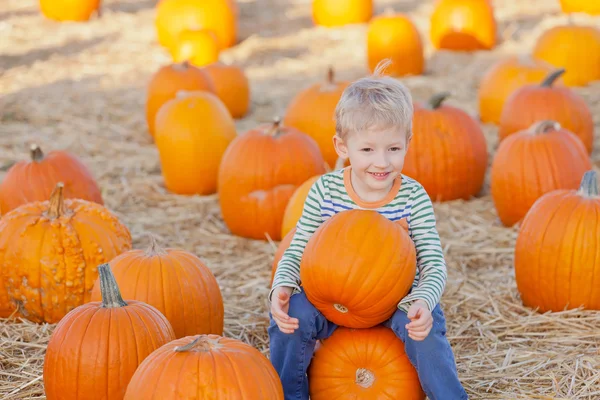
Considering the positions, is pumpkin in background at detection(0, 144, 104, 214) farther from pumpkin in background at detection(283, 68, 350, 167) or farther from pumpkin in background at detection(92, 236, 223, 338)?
pumpkin in background at detection(283, 68, 350, 167)

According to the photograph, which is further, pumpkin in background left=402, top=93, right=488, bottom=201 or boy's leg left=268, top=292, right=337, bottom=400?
pumpkin in background left=402, top=93, right=488, bottom=201

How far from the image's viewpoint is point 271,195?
5.47 metres

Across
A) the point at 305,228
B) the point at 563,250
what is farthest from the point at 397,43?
the point at 305,228

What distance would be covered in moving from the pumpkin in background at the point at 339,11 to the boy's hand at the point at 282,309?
9086 mm

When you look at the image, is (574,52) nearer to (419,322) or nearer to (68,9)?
(419,322)

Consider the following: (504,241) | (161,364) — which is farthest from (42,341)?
(504,241)

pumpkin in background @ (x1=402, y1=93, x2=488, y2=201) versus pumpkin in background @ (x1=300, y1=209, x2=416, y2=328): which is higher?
pumpkin in background @ (x1=300, y1=209, x2=416, y2=328)

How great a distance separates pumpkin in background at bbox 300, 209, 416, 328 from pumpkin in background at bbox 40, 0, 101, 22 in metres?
9.95

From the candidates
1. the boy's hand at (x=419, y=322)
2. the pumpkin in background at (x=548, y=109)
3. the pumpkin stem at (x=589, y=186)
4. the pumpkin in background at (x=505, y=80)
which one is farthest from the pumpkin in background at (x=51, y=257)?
the pumpkin in background at (x=505, y=80)

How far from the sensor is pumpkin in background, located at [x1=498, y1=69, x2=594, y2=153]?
641 cm

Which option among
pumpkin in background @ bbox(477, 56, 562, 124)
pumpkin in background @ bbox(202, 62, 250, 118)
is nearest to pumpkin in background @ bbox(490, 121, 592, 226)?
pumpkin in background @ bbox(477, 56, 562, 124)

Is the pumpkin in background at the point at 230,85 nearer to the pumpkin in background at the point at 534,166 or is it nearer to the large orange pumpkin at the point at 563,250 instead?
the pumpkin in background at the point at 534,166

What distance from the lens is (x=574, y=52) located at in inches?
344

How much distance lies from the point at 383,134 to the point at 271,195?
238 cm
